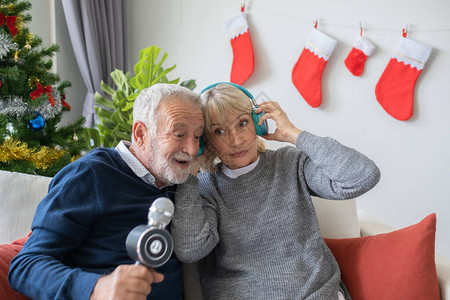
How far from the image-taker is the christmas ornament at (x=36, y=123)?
209 cm

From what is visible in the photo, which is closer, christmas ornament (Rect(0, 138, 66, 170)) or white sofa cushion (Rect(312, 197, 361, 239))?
white sofa cushion (Rect(312, 197, 361, 239))

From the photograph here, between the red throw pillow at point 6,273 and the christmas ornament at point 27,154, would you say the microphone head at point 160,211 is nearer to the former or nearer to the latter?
the red throw pillow at point 6,273

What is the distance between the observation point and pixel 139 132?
1.41 m

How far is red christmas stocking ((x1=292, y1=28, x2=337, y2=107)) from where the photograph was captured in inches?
112

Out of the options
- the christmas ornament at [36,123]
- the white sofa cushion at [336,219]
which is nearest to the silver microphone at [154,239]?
the white sofa cushion at [336,219]

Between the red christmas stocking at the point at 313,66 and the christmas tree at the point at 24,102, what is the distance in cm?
158

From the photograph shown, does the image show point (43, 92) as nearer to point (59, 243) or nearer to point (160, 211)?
point (59, 243)

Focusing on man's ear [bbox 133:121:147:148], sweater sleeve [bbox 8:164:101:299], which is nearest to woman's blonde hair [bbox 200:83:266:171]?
man's ear [bbox 133:121:147:148]

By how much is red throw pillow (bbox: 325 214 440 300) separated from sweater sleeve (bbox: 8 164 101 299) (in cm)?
97

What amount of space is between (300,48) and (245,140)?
1693mm

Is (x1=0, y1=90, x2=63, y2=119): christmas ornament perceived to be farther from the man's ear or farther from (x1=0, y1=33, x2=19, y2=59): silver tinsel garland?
the man's ear

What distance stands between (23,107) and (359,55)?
2002 mm

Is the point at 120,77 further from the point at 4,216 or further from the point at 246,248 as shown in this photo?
the point at 246,248

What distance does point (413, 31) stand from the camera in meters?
2.64
